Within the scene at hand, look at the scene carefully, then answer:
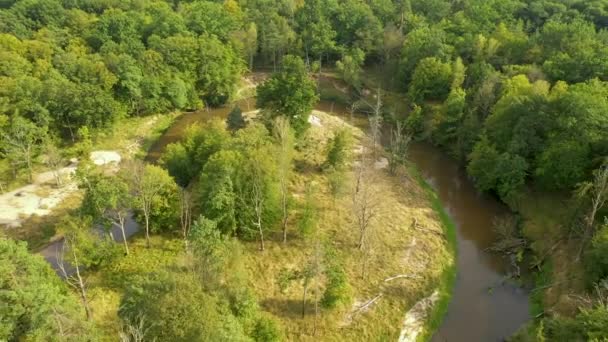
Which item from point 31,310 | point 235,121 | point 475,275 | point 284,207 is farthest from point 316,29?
point 31,310

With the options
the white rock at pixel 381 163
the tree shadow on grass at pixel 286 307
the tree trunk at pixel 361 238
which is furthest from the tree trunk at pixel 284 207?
the white rock at pixel 381 163

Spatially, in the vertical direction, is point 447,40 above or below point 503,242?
above

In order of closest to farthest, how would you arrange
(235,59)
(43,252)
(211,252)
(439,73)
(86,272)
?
1. (211,252)
2. (86,272)
3. (43,252)
4. (439,73)
5. (235,59)

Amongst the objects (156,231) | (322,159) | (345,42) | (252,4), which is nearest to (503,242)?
(322,159)

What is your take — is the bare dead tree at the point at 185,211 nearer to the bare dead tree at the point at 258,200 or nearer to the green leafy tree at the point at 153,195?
the green leafy tree at the point at 153,195

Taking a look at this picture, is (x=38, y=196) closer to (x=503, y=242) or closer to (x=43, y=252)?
(x=43, y=252)

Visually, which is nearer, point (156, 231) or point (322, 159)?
point (156, 231)
